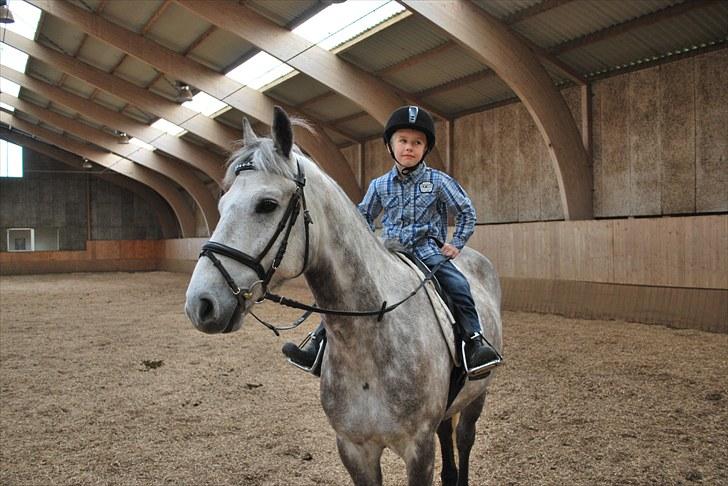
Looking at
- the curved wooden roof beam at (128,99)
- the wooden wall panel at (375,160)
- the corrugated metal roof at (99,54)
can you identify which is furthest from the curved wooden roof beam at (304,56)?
the curved wooden roof beam at (128,99)

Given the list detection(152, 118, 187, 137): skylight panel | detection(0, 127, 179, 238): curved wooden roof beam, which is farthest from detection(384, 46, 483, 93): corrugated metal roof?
detection(0, 127, 179, 238): curved wooden roof beam

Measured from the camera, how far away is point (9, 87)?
19.2m

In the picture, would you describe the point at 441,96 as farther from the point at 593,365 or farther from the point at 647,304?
the point at 593,365

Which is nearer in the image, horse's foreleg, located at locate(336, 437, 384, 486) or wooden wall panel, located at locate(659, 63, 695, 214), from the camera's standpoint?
horse's foreleg, located at locate(336, 437, 384, 486)

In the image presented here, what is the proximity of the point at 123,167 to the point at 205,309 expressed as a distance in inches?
1011

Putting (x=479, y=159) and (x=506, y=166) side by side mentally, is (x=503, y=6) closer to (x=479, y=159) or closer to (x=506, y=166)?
(x=506, y=166)

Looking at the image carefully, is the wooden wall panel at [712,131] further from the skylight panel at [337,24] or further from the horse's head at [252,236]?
the horse's head at [252,236]

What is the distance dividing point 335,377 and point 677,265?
6.87 metres

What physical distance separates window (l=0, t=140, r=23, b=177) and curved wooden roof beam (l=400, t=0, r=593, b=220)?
976 inches

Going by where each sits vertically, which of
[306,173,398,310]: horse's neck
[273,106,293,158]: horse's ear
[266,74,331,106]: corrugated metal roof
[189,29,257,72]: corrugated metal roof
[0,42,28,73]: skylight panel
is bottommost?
[306,173,398,310]: horse's neck

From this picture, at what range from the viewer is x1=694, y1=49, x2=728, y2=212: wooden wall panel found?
7645 millimetres

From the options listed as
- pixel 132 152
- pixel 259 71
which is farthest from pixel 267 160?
pixel 132 152

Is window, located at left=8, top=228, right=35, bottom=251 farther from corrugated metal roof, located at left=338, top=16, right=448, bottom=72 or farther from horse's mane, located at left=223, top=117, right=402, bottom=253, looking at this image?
horse's mane, located at left=223, top=117, right=402, bottom=253

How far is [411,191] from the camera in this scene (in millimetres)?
2492
